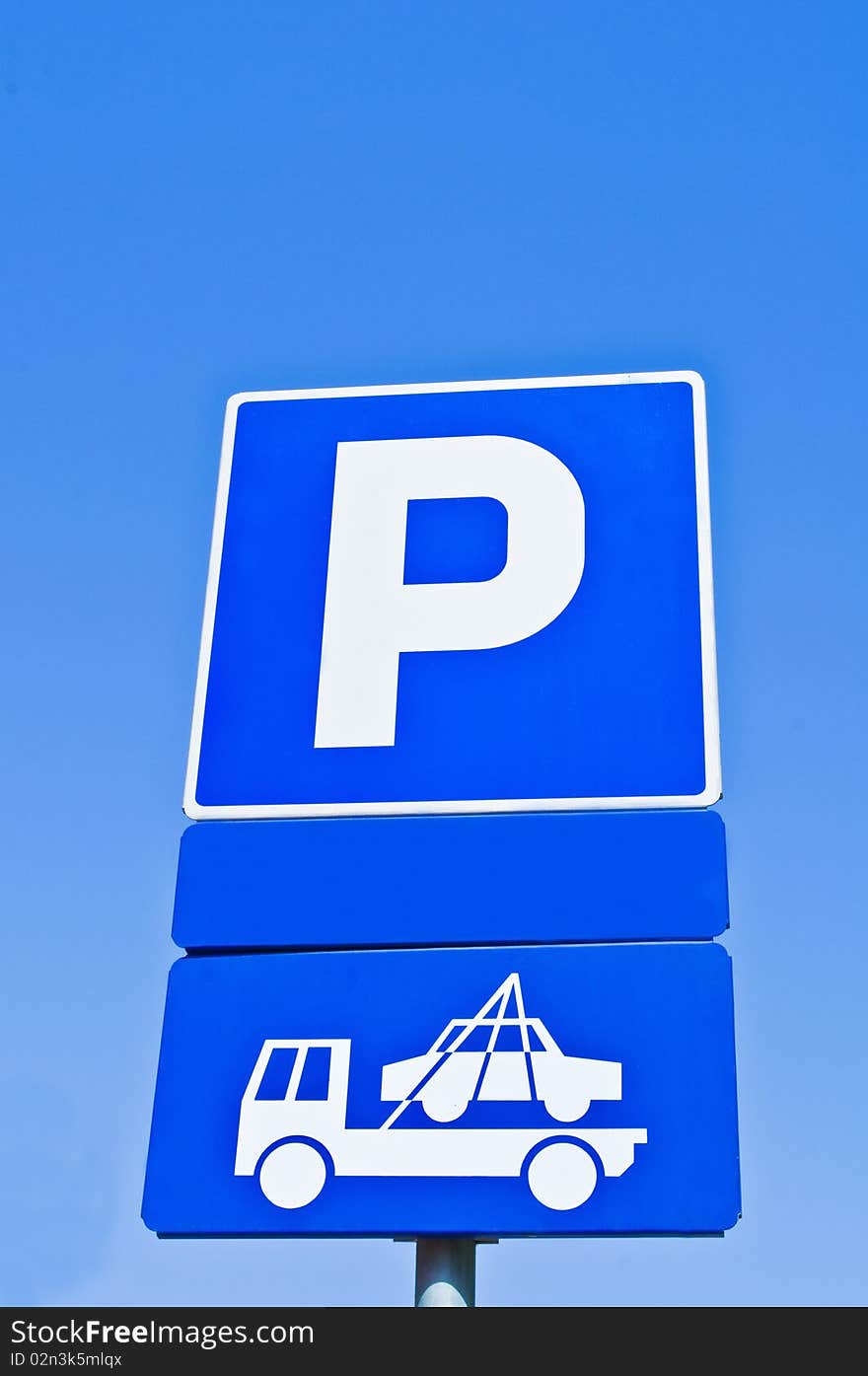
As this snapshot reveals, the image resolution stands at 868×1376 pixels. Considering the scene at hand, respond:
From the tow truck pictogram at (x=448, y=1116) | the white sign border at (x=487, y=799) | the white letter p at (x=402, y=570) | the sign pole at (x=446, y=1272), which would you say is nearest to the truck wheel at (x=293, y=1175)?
the tow truck pictogram at (x=448, y=1116)

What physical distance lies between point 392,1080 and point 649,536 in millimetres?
1250

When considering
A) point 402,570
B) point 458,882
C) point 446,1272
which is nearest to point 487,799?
point 458,882

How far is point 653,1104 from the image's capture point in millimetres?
2605

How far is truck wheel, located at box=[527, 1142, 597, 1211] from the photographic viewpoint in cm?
253

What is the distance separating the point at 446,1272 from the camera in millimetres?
2506

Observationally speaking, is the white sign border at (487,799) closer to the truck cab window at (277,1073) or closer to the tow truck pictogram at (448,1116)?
the tow truck pictogram at (448,1116)

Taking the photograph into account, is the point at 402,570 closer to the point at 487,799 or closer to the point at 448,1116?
the point at 487,799

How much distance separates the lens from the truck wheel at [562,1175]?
253 cm

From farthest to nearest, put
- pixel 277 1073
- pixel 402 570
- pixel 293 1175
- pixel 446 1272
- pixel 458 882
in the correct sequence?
pixel 402 570 → pixel 458 882 → pixel 277 1073 → pixel 293 1175 → pixel 446 1272

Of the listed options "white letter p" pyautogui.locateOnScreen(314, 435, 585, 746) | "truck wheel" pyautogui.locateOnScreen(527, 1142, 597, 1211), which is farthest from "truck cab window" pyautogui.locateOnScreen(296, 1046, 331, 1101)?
"white letter p" pyautogui.locateOnScreen(314, 435, 585, 746)

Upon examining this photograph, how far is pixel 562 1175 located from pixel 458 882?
0.56 metres

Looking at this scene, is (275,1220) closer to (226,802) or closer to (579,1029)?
(579,1029)

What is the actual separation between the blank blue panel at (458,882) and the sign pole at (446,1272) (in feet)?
1.71

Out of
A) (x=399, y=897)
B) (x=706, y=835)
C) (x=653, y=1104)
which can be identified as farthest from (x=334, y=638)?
(x=653, y=1104)
